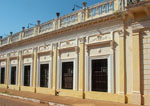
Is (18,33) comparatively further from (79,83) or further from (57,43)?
(79,83)

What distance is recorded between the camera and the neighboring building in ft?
31.3

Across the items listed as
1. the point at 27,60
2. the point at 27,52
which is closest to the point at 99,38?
the point at 27,52

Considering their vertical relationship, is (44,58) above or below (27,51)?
below

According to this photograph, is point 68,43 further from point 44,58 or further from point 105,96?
point 105,96

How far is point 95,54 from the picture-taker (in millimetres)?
11836

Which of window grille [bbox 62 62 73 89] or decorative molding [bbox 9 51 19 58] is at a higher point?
decorative molding [bbox 9 51 19 58]

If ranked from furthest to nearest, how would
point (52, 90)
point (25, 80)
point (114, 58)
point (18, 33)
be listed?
point (18, 33) → point (25, 80) → point (52, 90) → point (114, 58)

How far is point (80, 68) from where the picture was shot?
12562 millimetres

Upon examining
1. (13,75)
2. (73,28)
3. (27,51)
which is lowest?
(13,75)

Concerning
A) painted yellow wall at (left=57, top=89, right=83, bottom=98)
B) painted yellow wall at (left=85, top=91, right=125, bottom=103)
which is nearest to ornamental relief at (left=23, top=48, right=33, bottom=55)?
painted yellow wall at (left=57, top=89, right=83, bottom=98)

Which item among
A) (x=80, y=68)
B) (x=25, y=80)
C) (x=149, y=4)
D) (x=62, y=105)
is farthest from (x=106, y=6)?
(x=25, y=80)

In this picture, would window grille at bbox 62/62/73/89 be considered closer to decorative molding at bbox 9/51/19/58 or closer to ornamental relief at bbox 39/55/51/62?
ornamental relief at bbox 39/55/51/62

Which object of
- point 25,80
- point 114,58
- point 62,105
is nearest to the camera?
point 62,105

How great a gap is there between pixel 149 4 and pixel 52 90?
357 inches
